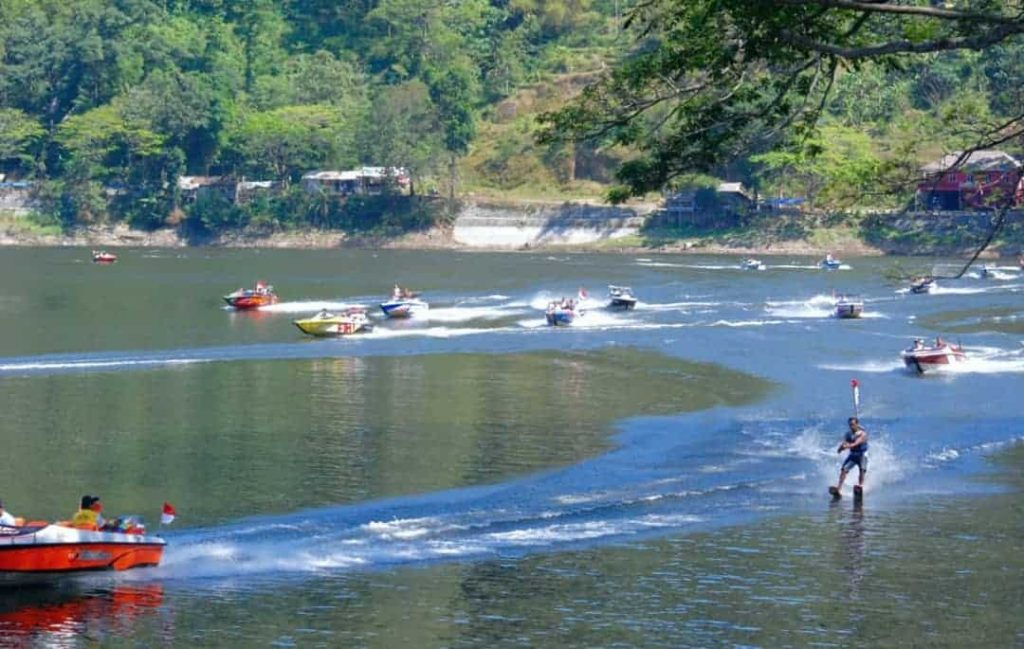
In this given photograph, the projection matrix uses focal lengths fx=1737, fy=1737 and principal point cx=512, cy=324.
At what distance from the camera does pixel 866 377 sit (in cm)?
6744

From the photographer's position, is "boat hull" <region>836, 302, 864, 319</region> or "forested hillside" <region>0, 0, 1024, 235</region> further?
"forested hillside" <region>0, 0, 1024, 235</region>

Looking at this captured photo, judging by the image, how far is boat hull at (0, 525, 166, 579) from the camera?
34156mm

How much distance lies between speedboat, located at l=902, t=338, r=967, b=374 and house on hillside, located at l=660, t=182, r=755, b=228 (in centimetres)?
9589

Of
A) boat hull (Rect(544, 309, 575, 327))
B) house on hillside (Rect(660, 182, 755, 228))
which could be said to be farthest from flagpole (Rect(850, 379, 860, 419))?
house on hillside (Rect(660, 182, 755, 228))

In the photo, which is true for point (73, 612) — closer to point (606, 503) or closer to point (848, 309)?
point (606, 503)

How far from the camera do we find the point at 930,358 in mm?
68000

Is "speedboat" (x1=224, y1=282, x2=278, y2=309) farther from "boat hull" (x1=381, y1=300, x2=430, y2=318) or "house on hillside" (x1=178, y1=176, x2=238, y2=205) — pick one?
"house on hillside" (x1=178, y1=176, x2=238, y2=205)

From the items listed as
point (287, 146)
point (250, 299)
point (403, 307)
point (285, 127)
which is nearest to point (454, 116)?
point (287, 146)

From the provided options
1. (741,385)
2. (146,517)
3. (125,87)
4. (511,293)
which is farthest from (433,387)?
(125,87)

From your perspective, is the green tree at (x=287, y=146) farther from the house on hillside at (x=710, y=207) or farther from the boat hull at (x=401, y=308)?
the boat hull at (x=401, y=308)

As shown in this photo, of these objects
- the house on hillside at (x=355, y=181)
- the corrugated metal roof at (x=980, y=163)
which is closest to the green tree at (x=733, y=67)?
the corrugated metal roof at (x=980, y=163)

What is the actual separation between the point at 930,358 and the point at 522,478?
2731 centimetres

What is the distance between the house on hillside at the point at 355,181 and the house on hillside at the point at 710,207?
93.3 ft

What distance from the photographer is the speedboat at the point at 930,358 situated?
223 ft
